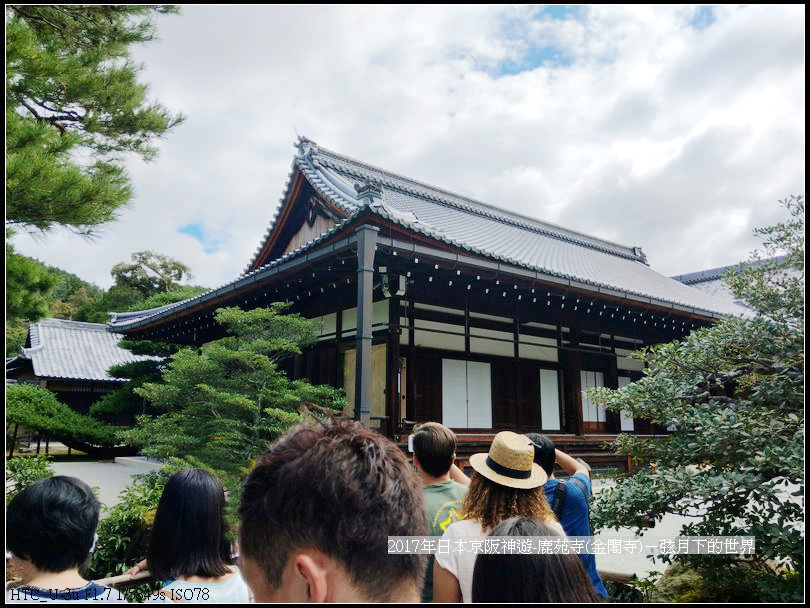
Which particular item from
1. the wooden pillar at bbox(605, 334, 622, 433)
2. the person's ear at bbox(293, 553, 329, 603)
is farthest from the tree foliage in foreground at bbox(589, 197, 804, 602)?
the wooden pillar at bbox(605, 334, 622, 433)

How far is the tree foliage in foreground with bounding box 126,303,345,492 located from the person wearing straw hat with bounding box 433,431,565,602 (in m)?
4.52

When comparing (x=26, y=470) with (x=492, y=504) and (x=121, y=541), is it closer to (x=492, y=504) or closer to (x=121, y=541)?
(x=121, y=541)

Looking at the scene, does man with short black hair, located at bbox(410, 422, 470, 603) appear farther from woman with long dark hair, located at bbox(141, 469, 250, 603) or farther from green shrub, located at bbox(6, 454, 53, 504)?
green shrub, located at bbox(6, 454, 53, 504)

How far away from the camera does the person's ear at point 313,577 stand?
1.01m

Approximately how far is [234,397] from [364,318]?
1.88 meters

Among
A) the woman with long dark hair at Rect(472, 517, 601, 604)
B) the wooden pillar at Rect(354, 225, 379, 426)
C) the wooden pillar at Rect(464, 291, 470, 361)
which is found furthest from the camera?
the wooden pillar at Rect(464, 291, 470, 361)

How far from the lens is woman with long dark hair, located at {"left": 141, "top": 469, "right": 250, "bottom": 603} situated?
182 centimetres

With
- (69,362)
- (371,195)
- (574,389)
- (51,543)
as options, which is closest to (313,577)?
(51,543)

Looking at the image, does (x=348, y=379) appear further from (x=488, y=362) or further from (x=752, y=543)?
(x=752, y=543)

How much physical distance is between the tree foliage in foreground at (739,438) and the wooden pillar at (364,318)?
3271 mm

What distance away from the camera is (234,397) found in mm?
6555

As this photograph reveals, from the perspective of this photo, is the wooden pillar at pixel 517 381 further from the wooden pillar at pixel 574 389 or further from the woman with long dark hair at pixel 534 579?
the woman with long dark hair at pixel 534 579

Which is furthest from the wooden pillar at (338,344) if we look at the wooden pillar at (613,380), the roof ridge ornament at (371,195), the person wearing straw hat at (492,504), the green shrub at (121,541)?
the person wearing straw hat at (492,504)

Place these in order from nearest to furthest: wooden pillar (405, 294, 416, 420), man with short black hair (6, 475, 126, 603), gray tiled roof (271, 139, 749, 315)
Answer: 1. man with short black hair (6, 475, 126, 603)
2. wooden pillar (405, 294, 416, 420)
3. gray tiled roof (271, 139, 749, 315)
